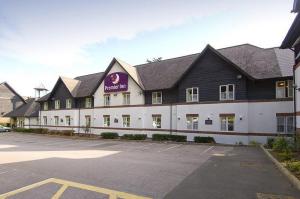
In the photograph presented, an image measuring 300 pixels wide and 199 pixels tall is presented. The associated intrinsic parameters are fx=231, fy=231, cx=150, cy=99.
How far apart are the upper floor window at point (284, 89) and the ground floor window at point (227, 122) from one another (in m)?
4.59

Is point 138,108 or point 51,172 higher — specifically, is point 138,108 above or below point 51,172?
above

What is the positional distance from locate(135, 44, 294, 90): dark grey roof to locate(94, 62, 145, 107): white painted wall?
1.36 metres

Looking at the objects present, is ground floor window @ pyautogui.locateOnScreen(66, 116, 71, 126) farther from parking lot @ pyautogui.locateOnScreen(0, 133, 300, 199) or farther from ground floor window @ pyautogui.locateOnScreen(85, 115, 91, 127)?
parking lot @ pyautogui.locateOnScreen(0, 133, 300, 199)

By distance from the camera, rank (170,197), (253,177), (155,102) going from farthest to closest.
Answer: (155,102) < (253,177) < (170,197)

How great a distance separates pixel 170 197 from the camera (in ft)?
23.7

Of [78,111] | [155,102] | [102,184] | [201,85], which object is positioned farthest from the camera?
[78,111]

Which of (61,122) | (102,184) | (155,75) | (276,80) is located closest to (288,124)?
(276,80)

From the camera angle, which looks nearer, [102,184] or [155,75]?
[102,184]

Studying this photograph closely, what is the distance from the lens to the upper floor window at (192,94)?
25.8 m

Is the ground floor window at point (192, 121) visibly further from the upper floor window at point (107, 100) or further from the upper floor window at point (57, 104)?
the upper floor window at point (57, 104)

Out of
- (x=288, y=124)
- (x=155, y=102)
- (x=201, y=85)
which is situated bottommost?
(x=288, y=124)

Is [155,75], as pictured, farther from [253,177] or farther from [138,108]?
[253,177]

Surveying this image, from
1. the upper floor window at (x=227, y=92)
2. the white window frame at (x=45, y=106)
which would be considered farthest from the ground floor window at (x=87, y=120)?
the upper floor window at (x=227, y=92)

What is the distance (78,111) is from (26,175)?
28558 millimetres
